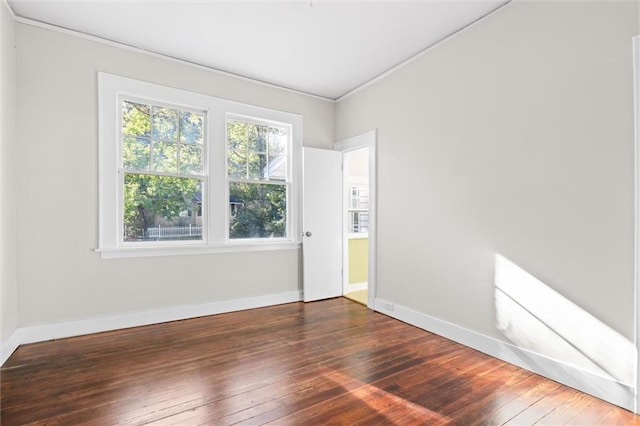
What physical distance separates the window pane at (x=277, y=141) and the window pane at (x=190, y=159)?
0.96m

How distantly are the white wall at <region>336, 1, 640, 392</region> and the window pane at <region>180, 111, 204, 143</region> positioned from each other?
7.32ft

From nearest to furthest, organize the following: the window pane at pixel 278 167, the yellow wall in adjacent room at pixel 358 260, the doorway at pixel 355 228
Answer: the window pane at pixel 278 167 < the doorway at pixel 355 228 < the yellow wall in adjacent room at pixel 358 260

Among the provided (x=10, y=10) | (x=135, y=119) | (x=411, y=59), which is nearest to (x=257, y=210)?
(x=135, y=119)

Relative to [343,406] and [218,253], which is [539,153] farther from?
[218,253]

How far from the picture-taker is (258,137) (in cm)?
417

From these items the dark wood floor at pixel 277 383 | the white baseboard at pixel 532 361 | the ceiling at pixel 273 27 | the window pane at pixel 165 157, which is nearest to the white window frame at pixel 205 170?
the window pane at pixel 165 157

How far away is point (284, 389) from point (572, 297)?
209 cm

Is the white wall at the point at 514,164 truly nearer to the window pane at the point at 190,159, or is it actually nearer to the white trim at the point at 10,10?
the window pane at the point at 190,159

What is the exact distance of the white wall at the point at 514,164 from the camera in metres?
2.02

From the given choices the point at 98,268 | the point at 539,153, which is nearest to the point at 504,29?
the point at 539,153

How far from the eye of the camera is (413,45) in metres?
3.23

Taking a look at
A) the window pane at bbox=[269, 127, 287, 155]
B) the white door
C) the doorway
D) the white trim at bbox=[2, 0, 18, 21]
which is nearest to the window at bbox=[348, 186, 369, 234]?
the doorway

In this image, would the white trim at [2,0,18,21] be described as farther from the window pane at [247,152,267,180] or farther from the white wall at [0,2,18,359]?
the window pane at [247,152,267,180]

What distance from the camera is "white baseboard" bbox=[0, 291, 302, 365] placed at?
2829mm
